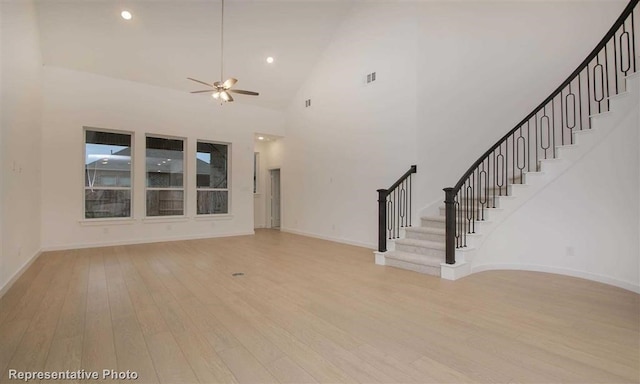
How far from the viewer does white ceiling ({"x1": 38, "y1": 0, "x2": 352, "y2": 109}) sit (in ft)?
18.0

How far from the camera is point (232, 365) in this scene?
80.7 inches

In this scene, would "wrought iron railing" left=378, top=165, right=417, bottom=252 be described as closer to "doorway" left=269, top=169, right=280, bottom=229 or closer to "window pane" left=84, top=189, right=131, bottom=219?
"doorway" left=269, top=169, right=280, bottom=229

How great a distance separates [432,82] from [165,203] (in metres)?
6.55

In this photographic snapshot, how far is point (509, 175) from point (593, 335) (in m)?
3.48

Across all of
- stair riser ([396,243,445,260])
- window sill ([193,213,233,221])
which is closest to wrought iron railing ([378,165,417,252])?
stair riser ([396,243,445,260])

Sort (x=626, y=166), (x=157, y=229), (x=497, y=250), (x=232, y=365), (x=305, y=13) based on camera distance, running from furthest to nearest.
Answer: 1. (x=157, y=229)
2. (x=305, y=13)
3. (x=497, y=250)
4. (x=626, y=166)
5. (x=232, y=365)

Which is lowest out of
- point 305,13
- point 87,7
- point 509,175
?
point 509,175

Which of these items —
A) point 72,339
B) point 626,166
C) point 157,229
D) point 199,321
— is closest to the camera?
point 72,339

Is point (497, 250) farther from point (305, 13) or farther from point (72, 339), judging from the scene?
point (305, 13)

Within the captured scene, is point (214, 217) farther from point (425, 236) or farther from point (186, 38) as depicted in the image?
point (425, 236)

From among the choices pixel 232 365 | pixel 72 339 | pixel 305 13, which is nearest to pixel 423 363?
pixel 232 365

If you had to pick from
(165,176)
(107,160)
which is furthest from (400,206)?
(107,160)

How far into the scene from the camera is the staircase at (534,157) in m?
3.88

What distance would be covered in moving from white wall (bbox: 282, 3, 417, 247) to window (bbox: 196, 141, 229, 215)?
6.31 ft
